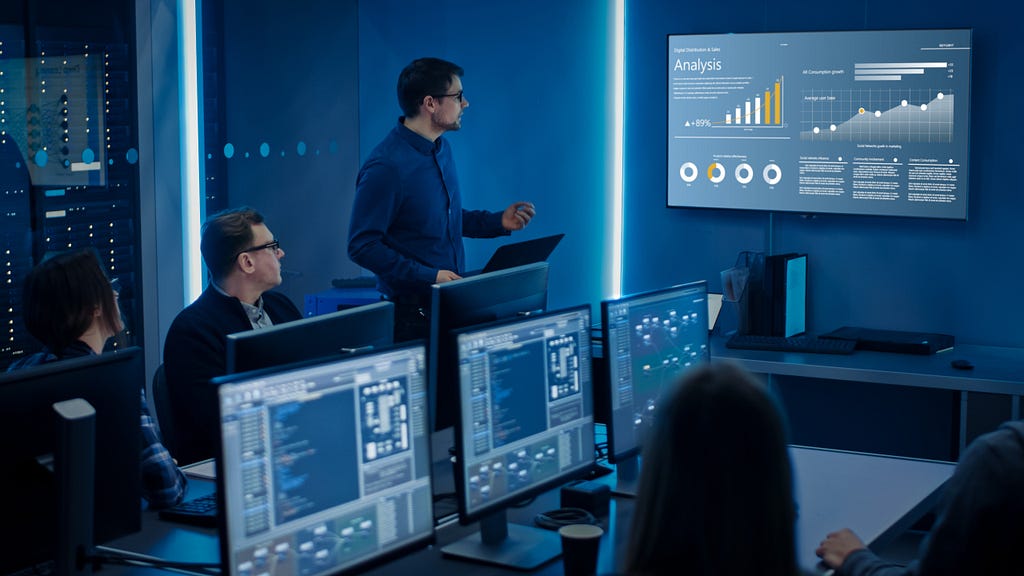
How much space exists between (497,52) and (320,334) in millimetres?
3321

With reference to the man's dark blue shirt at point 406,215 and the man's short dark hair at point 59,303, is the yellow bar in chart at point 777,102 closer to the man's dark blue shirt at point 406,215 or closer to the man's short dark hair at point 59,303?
the man's dark blue shirt at point 406,215

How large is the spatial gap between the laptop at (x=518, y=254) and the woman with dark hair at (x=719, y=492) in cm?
192

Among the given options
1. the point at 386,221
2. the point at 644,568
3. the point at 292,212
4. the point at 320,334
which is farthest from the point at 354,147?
the point at 644,568

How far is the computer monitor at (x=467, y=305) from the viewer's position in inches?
108

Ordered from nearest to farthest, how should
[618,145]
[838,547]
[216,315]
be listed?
1. [838,547]
2. [216,315]
3. [618,145]

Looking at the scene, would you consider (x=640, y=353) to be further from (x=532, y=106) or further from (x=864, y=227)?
(x=532, y=106)

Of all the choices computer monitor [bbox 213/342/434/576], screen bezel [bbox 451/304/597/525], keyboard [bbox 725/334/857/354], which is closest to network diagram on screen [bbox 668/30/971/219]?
keyboard [bbox 725/334/857/354]

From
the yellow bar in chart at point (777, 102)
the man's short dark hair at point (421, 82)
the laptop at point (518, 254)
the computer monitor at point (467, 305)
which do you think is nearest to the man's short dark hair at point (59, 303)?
the computer monitor at point (467, 305)

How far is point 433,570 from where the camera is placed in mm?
2391

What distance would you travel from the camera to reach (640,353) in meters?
2.84

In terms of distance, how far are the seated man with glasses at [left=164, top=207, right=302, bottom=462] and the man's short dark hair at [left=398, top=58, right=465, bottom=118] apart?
1.02 metres

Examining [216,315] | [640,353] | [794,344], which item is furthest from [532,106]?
[640,353]

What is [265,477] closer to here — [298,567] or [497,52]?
[298,567]

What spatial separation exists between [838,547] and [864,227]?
2.76 meters
